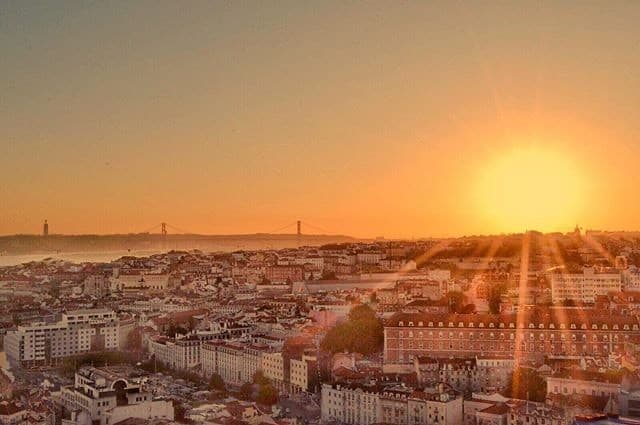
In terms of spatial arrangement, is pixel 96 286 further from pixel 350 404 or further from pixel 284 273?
pixel 350 404

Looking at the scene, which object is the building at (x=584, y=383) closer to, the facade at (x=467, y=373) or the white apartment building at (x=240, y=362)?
the facade at (x=467, y=373)

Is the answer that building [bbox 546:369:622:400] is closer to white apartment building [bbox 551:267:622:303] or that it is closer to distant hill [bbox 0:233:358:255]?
white apartment building [bbox 551:267:622:303]

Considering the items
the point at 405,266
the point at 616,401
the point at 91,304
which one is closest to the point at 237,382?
the point at 616,401

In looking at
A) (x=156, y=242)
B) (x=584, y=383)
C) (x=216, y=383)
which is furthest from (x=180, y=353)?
(x=156, y=242)

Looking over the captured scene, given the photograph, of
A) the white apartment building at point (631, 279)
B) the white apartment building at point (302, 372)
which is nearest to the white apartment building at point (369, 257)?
the white apartment building at point (631, 279)

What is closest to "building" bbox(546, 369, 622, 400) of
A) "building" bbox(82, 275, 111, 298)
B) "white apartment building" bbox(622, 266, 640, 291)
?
"white apartment building" bbox(622, 266, 640, 291)
